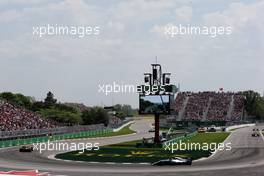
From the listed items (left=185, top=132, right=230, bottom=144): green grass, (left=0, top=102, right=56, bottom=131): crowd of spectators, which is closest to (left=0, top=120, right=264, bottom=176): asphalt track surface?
(left=0, top=102, right=56, bottom=131): crowd of spectators

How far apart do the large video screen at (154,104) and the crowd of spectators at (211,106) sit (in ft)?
282

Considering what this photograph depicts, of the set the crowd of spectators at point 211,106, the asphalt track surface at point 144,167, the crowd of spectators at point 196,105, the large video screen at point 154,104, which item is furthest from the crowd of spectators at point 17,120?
the crowd of spectators at point 211,106

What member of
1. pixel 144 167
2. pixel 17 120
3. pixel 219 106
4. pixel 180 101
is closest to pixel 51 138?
pixel 17 120

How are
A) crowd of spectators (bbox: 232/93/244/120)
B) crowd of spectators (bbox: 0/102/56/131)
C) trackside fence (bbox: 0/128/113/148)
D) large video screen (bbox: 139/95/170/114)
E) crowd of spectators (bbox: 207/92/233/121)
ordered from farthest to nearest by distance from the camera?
crowd of spectators (bbox: 232/93/244/120), crowd of spectators (bbox: 207/92/233/121), crowd of spectators (bbox: 0/102/56/131), trackside fence (bbox: 0/128/113/148), large video screen (bbox: 139/95/170/114)

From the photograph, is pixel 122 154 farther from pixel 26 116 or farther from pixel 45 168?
pixel 26 116

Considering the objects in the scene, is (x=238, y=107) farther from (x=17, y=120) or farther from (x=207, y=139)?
(x=17, y=120)

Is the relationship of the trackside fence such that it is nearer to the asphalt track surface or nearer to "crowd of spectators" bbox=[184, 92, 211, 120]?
the asphalt track surface

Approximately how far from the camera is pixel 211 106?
491 ft

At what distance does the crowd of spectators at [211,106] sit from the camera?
477 feet

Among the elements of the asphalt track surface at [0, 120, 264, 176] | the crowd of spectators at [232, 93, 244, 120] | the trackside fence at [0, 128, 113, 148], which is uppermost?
the crowd of spectators at [232, 93, 244, 120]

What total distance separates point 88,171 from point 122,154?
14854mm

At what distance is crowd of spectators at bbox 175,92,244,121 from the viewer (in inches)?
5728

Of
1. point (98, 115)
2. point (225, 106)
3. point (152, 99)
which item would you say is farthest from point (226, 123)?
point (152, 99)

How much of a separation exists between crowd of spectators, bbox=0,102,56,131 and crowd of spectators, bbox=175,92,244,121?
67.9 m
